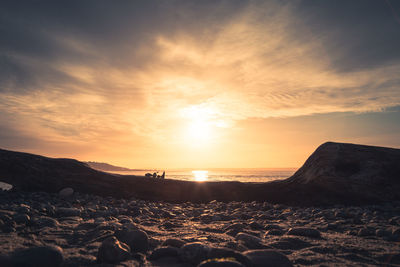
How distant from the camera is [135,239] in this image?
8.97 feet

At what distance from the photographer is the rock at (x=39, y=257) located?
1.91 m

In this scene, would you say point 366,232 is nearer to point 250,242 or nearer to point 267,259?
A: point 250,242

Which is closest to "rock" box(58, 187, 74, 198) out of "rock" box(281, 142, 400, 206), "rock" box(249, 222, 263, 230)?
"rock" box(249, 222, 263, 230)

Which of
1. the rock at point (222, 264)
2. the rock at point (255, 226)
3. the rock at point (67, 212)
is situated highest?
the rock at point (222, 264)

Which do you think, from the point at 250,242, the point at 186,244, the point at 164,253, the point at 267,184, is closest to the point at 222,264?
the point at 186,244

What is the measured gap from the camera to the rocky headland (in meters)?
2.32

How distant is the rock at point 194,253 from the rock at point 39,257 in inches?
42.6

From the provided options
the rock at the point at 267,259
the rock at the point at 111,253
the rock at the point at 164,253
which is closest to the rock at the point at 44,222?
the rock at the point at 111,253

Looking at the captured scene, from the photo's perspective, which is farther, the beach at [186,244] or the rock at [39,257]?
the beach at [186,244]

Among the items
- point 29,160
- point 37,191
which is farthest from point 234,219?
point 29,160

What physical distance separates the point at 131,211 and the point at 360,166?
6.12 m

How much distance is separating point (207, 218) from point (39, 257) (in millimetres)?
3700

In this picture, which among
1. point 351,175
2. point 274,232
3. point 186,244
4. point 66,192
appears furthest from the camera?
point 66,192

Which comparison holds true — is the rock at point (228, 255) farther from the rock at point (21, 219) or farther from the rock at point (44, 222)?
the rock at point (21, 219)
